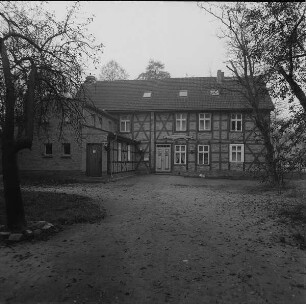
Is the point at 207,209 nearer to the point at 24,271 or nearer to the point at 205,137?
the point at 24,271

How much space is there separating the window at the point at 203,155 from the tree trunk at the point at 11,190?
19.9 m

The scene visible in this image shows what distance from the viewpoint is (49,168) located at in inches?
805

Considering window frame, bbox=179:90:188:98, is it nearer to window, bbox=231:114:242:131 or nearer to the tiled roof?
the tiled roof

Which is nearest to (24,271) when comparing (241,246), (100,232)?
(100,232)

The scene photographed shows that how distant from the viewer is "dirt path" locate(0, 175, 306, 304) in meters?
4.27

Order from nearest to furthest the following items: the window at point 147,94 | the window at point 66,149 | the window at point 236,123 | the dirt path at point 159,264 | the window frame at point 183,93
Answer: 1. the dirt path at point 159,264
2. the window at point 66,149
3. the window at point 236,123
4. the window frame at point 183,93
5. the window at point 147,94

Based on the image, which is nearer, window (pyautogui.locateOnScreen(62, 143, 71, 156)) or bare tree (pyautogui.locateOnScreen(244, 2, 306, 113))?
bare tree (pyautogui.locateOnScreen(244, 2, 306, 113))

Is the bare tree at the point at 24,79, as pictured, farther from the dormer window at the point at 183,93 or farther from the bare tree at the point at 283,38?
the dormer window at the point at 183,93

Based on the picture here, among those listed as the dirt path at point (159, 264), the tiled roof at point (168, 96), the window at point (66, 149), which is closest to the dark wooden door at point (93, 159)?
the window at point (66, 149)

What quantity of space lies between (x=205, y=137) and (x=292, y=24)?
61.5ft

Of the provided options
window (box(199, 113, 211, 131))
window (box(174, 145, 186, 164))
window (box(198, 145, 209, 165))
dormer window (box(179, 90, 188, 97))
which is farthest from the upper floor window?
dormer window (box(179, 90, 188, 97))

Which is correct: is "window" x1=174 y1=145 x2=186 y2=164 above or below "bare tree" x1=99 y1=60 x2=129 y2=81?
below

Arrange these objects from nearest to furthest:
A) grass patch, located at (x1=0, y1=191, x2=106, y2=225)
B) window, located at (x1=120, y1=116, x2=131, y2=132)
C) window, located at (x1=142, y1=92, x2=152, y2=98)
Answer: grass patch, located at (x1=0, y1=191, x2=106, y2=225) → window, located at (x1=120, y1=116, x2=131, y2=132) → window, located at (x1=142, y1=92, x2=152, y2=98)

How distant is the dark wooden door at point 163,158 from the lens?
26453mm
